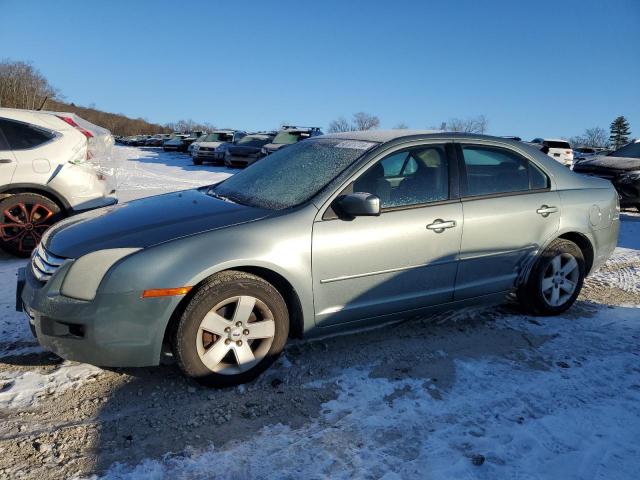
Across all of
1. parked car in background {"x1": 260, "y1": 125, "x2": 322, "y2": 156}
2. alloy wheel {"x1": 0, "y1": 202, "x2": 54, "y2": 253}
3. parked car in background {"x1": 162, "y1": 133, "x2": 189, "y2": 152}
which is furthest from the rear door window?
parked car in background {"x1": 162, "y1": 133, "x2": 189, "y2": 152}

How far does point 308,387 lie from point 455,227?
154 centimetres

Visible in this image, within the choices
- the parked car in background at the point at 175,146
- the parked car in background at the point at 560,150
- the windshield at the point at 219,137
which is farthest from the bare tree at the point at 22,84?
the parked car in background at the point at 560,150

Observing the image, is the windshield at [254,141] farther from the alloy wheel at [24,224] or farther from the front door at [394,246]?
the front door at [394,246]

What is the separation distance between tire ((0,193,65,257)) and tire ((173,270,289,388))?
11.9ft

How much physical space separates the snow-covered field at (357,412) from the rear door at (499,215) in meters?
0.50

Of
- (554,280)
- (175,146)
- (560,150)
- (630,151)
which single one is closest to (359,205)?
(554,280)

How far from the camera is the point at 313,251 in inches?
124

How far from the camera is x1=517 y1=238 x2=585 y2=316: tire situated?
13.7 feet

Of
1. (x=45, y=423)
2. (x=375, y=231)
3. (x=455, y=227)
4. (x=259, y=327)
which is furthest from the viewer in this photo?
(x=455, y=227)

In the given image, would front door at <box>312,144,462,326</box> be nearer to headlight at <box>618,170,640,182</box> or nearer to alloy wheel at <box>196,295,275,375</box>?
alloy wheel at <box>196,295,275,375</box>

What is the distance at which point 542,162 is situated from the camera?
14.0ft

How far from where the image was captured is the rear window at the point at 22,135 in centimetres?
565

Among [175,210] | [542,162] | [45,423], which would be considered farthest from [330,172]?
[45,423]

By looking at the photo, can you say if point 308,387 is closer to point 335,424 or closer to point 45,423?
point 335,424
